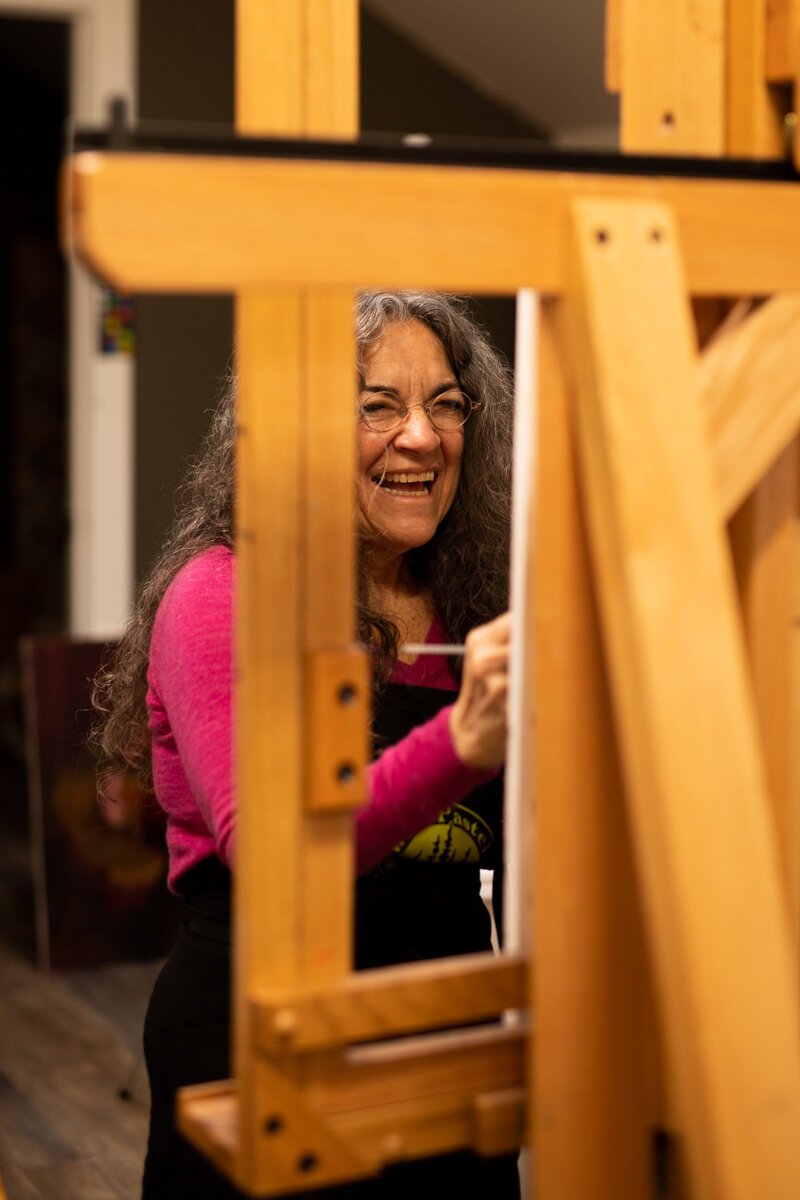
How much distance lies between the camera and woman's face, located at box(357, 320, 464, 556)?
1771 mm

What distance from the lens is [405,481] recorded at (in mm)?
1807

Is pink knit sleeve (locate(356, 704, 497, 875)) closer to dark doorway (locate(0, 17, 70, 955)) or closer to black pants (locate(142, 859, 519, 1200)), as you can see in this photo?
black pants (locate(142, 859, 519, 1200))

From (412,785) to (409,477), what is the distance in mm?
616

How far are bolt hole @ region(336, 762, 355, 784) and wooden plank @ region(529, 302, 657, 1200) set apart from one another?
12cm

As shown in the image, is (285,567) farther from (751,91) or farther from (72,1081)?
(72,1081)

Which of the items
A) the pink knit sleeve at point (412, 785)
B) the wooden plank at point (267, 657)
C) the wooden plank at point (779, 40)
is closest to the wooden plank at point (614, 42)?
the wooden plank at point (779, 40)

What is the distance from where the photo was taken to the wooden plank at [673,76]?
1220 millimetres

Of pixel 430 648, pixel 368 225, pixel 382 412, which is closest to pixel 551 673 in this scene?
pixel 368 225

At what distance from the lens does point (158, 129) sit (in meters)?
0.98

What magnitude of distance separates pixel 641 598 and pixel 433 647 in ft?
2.39

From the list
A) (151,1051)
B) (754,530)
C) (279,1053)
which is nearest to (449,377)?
(754,530)

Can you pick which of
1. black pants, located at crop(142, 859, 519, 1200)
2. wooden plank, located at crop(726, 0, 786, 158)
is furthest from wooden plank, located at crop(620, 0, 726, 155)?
black pants, located at crop(142, 859, 519, 1200)

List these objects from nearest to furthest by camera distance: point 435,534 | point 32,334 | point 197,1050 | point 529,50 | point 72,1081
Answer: point 197,1050, point 435,534, point 72,1081, point 529,50, point 32,334

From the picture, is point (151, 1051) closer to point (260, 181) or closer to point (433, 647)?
point (433, 647)
